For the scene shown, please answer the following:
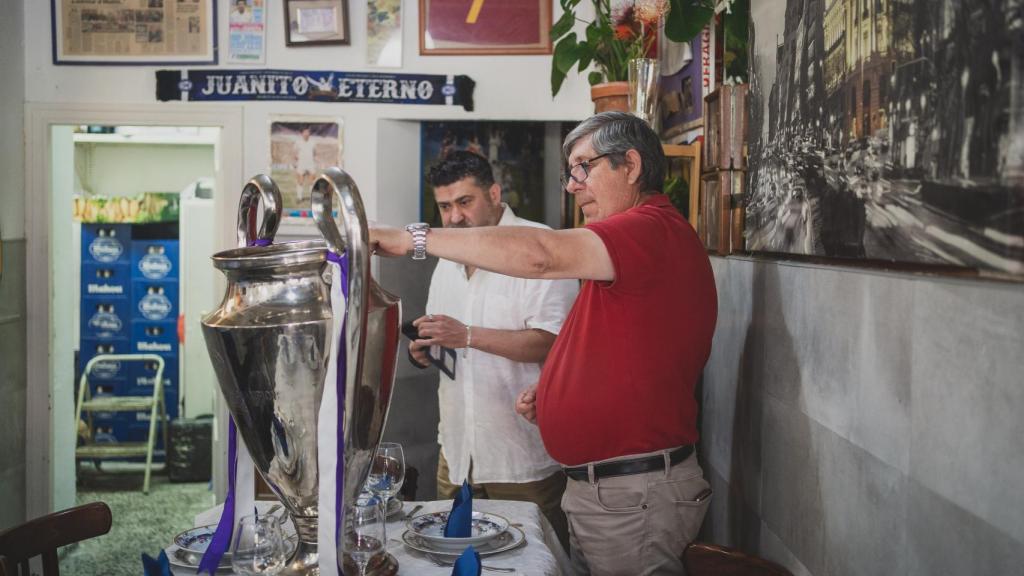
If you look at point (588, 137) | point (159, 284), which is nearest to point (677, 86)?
point (588, 137)

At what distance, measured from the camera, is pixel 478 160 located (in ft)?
9.79

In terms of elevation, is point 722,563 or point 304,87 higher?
point 304,87

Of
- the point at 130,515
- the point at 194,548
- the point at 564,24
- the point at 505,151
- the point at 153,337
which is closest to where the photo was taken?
the point at 194,548

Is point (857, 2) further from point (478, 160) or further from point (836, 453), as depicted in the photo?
point (478, 160)

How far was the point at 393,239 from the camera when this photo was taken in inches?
63.4

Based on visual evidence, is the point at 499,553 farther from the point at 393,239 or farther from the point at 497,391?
the point at 497,391

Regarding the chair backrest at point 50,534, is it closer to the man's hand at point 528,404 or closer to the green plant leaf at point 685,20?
the man's hand at point 528,404

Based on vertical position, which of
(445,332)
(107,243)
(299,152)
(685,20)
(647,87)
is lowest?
(445,332)

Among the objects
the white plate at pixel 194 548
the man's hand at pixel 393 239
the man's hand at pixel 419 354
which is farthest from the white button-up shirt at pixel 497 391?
the man's hand at pixel 393 239

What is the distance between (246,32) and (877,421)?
3328 mm

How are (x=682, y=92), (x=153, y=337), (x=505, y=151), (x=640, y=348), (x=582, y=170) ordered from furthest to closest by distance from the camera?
(x=153, y=337) → (x=505, y=151) → (x=682, y=92) → (x=582, y=170) → (x=640, y=348)

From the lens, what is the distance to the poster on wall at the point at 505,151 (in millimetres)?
4348

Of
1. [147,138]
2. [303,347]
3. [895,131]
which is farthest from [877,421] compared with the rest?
[147,138]

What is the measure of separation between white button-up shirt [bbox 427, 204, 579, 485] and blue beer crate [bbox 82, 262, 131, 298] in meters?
4.43
